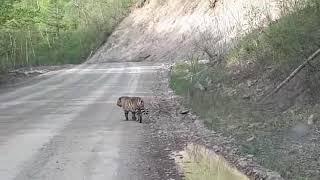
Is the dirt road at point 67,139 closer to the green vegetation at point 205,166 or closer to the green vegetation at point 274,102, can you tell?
the green vegetation at point 205,166

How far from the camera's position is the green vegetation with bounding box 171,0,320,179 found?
9109 mm

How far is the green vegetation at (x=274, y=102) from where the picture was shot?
9.11 meters

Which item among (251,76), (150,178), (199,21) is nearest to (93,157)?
(150,178)

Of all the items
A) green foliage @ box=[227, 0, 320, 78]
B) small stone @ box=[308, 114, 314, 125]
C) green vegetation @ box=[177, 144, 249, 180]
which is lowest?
green vegetation @ box=[177, 144, 249, 180]

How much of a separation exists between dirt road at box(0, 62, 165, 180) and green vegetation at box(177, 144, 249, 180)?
867 mm

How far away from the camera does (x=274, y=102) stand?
13.0 metres

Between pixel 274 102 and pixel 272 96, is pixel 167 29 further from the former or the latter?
pixel 274 102

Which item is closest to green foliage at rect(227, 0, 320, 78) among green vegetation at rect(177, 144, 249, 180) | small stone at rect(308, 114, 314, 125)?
small stone at rect(308, 114, 314, 125)

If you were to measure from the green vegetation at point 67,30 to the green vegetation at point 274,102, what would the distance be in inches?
2070

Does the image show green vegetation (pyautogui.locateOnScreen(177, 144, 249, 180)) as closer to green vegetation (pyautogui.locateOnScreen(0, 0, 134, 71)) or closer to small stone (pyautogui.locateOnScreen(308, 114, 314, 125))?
small stone (pyautogui.locateOnScreen(308, 114, 314, 125))

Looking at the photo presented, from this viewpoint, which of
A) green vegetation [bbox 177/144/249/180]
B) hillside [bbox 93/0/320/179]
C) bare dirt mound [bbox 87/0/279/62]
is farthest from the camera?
bare dirt mound [bbox 87/0/279/62]

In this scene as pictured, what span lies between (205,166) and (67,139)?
3.84 metres

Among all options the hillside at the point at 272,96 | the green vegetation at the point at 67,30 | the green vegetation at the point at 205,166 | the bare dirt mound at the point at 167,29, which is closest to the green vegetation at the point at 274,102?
the hillside at the point at 272,96

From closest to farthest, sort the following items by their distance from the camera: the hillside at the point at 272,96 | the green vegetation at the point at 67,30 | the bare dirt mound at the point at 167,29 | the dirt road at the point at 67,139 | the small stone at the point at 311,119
A: the dirt road at the point at 67,139 → the hillside at the point at 272,96 → the small stone at the point at 311,119 → the bare dirt mound at the point at 167,29 → the green vegetation at the point at 67,30
